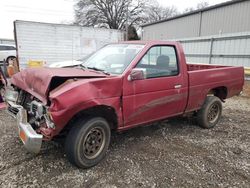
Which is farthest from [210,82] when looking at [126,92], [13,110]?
[13,110]

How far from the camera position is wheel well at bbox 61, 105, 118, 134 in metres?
3.00

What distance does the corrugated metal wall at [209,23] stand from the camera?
42.4 feet

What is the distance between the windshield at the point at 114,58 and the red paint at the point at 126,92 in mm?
140

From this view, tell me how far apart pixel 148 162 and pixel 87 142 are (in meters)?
1.00

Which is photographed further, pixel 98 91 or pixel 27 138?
pixel 98 91

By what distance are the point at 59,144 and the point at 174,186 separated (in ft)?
6.61

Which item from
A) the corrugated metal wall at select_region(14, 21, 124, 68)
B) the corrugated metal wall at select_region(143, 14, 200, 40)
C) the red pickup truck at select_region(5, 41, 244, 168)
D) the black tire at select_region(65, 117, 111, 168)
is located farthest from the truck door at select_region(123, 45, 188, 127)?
the corrugated metal wall at select_region(143, 14, 200, 40)

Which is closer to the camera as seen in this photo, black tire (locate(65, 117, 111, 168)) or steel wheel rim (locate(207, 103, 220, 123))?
black tire (locate(65, 117, 111, 168))

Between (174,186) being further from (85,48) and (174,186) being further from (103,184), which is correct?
(85,48)

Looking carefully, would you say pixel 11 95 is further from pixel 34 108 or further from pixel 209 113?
pixel 209 113

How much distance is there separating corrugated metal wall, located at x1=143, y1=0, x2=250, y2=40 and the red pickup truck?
1044 cm

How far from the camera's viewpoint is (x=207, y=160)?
136 inches

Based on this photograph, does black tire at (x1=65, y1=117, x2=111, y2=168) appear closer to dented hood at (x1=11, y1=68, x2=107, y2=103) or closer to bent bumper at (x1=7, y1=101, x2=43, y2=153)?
bent bumper at (x1=7, y1=101, x2=43, y2=153)

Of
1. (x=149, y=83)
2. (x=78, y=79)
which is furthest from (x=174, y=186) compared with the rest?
(x=78, y=79)
